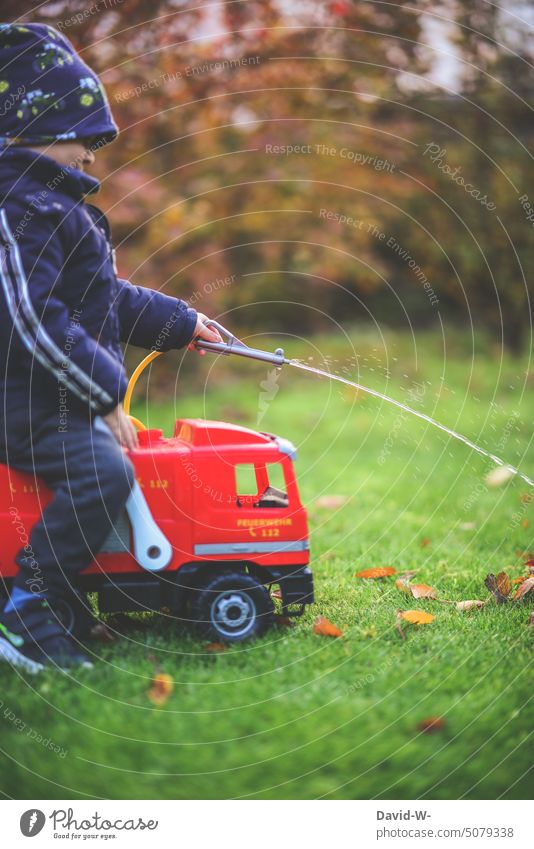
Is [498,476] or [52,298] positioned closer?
[52,298]

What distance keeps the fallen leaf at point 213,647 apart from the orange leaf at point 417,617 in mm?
737

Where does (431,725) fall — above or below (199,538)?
below

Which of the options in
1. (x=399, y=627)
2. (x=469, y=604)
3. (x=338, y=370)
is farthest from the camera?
(x=338, y=370)

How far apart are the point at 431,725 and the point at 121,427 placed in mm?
1358

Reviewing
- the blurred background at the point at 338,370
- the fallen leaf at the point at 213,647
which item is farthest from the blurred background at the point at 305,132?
the fallen leaf at the point at 213,647

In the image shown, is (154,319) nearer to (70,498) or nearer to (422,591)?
(70,498)

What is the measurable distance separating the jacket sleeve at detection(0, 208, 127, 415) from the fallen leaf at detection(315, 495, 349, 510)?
2.85m

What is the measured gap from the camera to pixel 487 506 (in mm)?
5062

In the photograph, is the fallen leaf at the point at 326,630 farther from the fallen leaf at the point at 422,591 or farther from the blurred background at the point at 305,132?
the blurred background at the point at 305,132

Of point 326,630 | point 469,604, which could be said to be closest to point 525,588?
point 469,604

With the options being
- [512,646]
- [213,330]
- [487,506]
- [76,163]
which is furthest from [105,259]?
[487,506]

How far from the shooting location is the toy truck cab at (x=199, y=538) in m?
2.78

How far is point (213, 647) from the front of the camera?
2828 mm

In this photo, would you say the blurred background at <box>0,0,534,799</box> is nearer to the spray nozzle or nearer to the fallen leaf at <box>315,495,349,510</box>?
the fallen leaf at <box>315,495,349,510</box>
